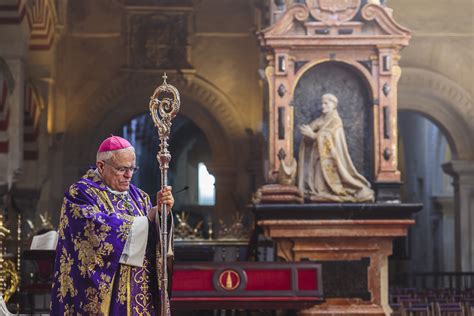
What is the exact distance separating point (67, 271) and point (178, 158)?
1042 inches

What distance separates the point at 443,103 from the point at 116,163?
14.2 meters

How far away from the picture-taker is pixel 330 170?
12133 millimetres

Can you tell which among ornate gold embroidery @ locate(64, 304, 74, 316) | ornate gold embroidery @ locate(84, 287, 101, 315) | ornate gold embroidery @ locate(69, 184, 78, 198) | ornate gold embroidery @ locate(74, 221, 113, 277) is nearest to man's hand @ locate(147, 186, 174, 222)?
ornate gold embroidery @ locate(74, 221, 113, 277)

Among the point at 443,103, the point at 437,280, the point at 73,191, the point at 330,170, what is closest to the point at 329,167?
the point at 330,170

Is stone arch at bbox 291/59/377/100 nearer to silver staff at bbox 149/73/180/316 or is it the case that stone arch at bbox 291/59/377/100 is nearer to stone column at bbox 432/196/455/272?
silver staff at bbox 149/73/180/316

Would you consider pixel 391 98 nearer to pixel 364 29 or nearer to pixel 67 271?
pixel 364 29

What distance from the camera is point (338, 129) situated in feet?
40.0

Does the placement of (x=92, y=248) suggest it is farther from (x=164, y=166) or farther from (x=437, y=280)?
(x=437, y=280)

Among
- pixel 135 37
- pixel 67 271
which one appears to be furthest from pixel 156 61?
pixel 67 271

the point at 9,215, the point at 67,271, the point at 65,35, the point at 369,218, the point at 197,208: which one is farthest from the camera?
the point at 197,208

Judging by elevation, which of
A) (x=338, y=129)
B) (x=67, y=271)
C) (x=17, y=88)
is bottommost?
(x=67, y=271)

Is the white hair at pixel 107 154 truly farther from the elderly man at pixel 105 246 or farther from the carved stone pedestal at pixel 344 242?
the carved stone pedestal at pixel 344 242

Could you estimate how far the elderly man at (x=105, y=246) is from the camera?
6.61m

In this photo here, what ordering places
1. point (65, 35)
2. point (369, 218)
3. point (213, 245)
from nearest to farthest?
1. point (369, 218)
2. point (213, 245)
3. point (65, 35)
